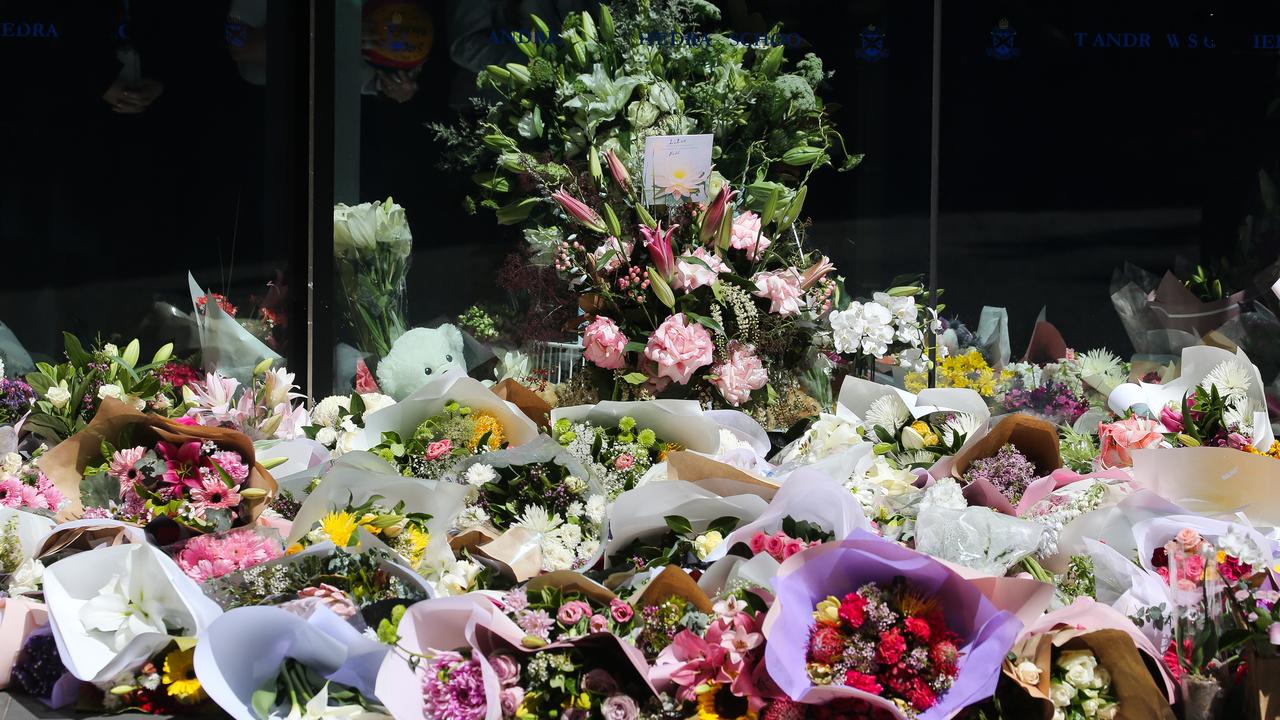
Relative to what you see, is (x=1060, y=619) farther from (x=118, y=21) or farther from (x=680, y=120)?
(x=118, y=21)

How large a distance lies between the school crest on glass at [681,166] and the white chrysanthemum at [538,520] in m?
1.06

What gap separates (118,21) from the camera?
10.6 ft

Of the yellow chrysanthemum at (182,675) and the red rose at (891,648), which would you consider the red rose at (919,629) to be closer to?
the red rose at (891,648)

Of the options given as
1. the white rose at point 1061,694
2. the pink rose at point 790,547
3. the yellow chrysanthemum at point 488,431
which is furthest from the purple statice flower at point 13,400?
the white rose at point 1061,694

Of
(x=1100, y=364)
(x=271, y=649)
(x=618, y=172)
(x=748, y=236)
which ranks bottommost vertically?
(x=271, y=649)

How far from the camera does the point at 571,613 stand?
1880 mm

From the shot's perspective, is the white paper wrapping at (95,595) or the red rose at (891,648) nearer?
the red rose at (891,648)

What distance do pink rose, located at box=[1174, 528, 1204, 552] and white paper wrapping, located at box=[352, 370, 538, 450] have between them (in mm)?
1401

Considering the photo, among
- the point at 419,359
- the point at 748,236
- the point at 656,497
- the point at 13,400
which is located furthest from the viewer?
the point at 419,359

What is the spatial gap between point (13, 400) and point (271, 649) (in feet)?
4.89

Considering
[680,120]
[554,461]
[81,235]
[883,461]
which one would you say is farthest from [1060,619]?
[81,235]

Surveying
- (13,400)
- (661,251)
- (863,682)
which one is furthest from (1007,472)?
(13,400)

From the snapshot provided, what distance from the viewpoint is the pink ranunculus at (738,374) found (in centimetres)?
299

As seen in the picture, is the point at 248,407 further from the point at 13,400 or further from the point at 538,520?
the point at 538,520
